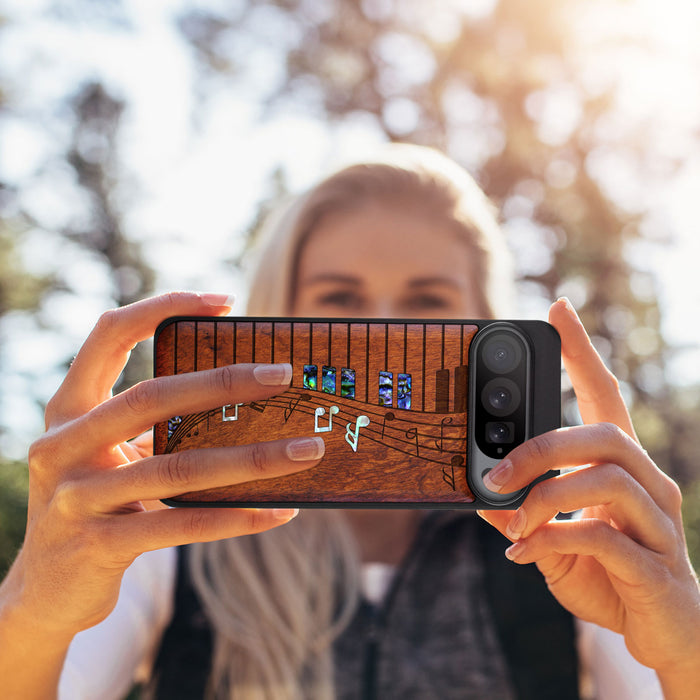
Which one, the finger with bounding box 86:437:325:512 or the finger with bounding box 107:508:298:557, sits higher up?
the finger with bounding box 86:437:325:512

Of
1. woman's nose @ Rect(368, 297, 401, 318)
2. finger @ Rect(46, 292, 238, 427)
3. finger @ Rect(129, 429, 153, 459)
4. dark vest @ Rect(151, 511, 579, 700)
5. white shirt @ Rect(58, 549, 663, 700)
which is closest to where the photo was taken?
finger @ Rect(46, 292, 238, 427)

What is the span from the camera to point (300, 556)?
3.11m

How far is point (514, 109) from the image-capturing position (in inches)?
396

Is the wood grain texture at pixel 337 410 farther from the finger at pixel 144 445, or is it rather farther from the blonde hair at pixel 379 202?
the blonde hair at pixel 379 202

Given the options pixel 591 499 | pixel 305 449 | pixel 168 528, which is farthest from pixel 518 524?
pixel 168 528

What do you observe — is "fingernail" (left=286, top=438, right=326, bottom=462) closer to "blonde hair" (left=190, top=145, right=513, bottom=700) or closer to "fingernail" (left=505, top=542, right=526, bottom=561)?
"fingernail" (left=505, top=542, right=526, bottom=561)

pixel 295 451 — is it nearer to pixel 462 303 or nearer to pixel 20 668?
pixel 20 668

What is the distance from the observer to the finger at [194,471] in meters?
1.47

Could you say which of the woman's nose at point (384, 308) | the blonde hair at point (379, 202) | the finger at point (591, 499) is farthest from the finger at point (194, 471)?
the blonde hair at point (379, 202)

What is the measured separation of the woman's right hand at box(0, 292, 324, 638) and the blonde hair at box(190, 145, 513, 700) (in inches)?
53.2

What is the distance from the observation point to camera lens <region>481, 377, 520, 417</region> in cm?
169

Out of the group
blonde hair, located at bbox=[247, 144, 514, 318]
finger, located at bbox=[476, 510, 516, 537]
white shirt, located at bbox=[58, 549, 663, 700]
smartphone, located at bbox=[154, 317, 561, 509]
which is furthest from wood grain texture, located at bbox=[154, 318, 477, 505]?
blonde hair, located at bbox=[247, 144, 514, 318]

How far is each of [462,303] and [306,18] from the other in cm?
940

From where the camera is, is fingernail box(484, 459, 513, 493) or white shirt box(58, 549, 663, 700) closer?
fingernail box(484, 459, 513, 493)
